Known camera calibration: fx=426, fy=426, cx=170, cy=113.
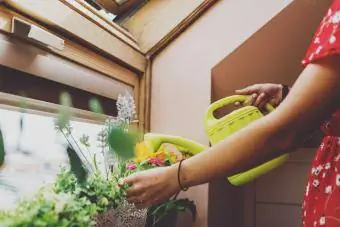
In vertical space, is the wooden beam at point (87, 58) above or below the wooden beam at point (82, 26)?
below

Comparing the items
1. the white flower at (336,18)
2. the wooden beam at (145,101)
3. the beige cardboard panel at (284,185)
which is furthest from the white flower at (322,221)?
the beige cardboard panel at (284,185)

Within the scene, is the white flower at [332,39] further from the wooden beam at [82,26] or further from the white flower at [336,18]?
the wooden beam at [82,26]

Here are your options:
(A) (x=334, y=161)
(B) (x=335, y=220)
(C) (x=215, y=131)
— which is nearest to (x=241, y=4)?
(C) (x=215, y=131)

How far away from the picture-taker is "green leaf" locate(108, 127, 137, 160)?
90 centimetres

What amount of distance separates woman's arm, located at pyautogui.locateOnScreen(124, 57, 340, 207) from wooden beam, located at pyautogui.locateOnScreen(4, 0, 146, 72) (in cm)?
49

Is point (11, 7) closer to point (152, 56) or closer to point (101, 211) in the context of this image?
point (101, 211)

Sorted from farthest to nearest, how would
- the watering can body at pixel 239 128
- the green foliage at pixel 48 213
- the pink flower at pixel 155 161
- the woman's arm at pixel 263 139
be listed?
the watering can body at pixel 239 128, the pink flower at pixel 155 161, the woman's arm at pixel 263 139, the green foliage at pixel 48 213

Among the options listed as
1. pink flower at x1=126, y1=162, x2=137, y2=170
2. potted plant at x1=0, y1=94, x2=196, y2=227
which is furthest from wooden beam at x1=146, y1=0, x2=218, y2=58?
pink flower at x1=126, y1=162, x2=137, y2=170

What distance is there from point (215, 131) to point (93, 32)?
1.58 ft

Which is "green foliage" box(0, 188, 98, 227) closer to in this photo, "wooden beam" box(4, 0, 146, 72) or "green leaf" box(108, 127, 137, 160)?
"green leaf" box(108, 127, 137, 160)

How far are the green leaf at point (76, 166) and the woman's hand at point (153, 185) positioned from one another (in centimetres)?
10

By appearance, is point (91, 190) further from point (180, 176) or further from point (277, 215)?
point (277, 215)

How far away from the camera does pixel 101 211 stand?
0.84 m

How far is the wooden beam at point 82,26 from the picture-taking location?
1061 millimetres
